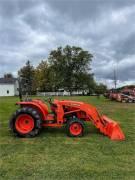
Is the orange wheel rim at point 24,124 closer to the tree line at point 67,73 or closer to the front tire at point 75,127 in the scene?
the front tire at point 75,127

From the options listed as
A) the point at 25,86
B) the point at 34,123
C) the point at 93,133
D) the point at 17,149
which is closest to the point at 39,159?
the point at 17,149

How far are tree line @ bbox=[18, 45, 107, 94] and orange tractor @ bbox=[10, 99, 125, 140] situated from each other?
227 ft

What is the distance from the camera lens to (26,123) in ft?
29.6

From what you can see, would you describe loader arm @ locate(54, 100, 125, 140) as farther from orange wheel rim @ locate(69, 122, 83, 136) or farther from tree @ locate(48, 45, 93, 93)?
tree @ locate(48, 45, 93, 93)

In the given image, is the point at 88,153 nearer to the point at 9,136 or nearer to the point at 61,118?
the point at 61,118

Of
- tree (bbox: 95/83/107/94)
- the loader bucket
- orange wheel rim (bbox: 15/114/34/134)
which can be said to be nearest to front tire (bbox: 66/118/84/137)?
the loader bucket

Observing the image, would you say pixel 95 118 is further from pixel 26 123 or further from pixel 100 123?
pixel 26 123

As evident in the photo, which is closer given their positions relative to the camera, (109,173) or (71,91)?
(109,173)

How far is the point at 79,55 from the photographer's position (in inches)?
3248

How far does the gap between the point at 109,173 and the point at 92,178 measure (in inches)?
17.4

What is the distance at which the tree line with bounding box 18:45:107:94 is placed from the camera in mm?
79750

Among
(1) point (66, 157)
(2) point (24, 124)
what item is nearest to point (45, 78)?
(2) point (24, 124)

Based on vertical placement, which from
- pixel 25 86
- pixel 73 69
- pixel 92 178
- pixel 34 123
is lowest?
pixel 92 178

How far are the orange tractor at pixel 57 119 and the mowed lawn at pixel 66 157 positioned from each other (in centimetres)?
28
